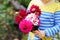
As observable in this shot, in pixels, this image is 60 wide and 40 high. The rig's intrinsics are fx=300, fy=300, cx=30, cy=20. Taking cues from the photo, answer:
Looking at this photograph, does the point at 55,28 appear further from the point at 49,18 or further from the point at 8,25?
the point at 8,25

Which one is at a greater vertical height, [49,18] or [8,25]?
[49,18]

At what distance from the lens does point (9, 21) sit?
412 centimetres

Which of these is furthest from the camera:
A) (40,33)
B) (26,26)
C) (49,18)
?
(49,18)

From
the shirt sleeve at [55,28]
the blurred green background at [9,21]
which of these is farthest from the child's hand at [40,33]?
the blurred green background at [9,21]

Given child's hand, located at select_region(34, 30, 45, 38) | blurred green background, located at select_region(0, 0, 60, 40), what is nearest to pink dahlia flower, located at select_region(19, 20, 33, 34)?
child's hand, located at select_region(34, 30, 45, 38)

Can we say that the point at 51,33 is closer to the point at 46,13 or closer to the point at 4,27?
the point at 46,13

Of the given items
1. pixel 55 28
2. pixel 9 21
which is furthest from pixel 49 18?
pixel 9 21

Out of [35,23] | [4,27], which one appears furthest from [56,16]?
[4,27]

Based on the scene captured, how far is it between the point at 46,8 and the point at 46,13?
0.04 meters

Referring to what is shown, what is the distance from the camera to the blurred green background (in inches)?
159

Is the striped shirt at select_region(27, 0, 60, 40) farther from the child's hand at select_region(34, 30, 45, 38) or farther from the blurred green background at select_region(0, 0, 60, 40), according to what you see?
the blurred green background at select_region(0, 0, 60, 40)

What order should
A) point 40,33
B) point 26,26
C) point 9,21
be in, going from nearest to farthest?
1. point 26,26
2. point 40,33
3. point 9,21

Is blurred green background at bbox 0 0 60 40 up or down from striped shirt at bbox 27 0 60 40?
down

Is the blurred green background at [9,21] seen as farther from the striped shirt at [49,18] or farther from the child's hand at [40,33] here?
the child's hand at [40,33]
